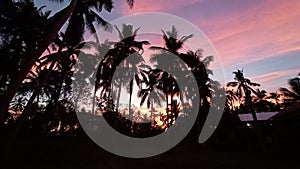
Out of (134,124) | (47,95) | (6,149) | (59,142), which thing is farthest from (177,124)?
(6,149)

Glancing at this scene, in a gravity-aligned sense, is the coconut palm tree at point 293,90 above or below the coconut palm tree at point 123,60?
below

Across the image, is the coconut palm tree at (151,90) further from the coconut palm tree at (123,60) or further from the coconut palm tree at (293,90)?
the coconut palm tree at (293,90)

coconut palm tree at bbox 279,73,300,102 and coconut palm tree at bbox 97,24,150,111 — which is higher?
coconut palm tree at bbox 97,24,150,111

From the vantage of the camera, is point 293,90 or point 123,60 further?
point 293,90

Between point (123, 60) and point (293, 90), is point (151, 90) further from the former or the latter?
point (293, 90)

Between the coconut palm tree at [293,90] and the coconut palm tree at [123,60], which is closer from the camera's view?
the coconut palm tree at [123,60]

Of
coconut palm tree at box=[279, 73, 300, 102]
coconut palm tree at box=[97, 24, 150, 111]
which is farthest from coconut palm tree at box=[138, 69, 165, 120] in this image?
coconut palm tree at box=[279, 73, 300, 102]

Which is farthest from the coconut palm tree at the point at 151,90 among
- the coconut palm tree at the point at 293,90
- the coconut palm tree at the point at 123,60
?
the coconut palm tree at the point at 293,90

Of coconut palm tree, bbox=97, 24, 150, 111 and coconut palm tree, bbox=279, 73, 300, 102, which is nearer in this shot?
coconut palm tree, bbox=97, 24, 150, 111

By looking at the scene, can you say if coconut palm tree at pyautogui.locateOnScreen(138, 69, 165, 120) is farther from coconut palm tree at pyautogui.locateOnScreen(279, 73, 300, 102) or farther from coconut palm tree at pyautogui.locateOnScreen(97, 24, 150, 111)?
coconut palm tree at pyautogui.locateOnScreen(279, 73, 300, 102)

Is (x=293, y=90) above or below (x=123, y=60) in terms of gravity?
below

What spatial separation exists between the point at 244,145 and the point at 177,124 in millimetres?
12826

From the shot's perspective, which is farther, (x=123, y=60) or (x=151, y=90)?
(x=151, y=90)

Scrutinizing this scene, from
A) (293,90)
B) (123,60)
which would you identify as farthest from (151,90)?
(293,90)
